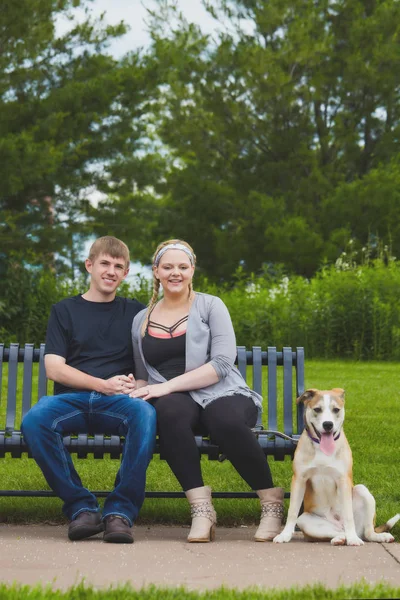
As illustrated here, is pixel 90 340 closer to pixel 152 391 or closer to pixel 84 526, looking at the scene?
pixel 152 391

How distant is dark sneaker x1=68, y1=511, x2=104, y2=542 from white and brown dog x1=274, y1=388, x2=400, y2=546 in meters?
0.87

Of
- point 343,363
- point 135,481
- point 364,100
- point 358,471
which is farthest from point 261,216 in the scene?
point 135,481

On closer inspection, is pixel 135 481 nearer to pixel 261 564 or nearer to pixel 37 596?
pixel 261 564

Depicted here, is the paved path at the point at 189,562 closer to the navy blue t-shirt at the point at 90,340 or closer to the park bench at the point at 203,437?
the park bench at the point at 203,437

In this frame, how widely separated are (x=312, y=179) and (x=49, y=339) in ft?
72.3

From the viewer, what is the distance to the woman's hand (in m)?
4.82

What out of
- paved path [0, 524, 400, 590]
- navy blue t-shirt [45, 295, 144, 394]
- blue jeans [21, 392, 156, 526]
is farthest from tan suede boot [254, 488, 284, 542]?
navy blue t-shirt [45, 295, 144, 394]

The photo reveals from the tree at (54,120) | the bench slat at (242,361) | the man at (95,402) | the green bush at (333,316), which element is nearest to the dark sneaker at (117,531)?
the man at (95,402)

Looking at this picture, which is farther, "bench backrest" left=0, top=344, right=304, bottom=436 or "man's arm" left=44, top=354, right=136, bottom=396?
"bench backrest" left=0, top=344, right=304, bottom=436

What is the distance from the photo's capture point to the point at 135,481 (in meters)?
4.55

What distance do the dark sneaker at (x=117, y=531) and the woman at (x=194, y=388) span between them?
1.00ft

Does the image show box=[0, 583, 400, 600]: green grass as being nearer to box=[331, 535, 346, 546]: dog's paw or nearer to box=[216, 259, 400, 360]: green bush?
box=[331, 535, 346, 546]: dog's paw

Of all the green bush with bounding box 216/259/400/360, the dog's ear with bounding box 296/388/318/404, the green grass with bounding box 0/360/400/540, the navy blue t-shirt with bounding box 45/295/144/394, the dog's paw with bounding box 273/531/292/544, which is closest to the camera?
the dog's paw with bounding box 273/531/292/544

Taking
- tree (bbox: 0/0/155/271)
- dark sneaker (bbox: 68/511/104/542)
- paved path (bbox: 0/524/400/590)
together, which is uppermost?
tree (bbox: 0/0/155/271)
